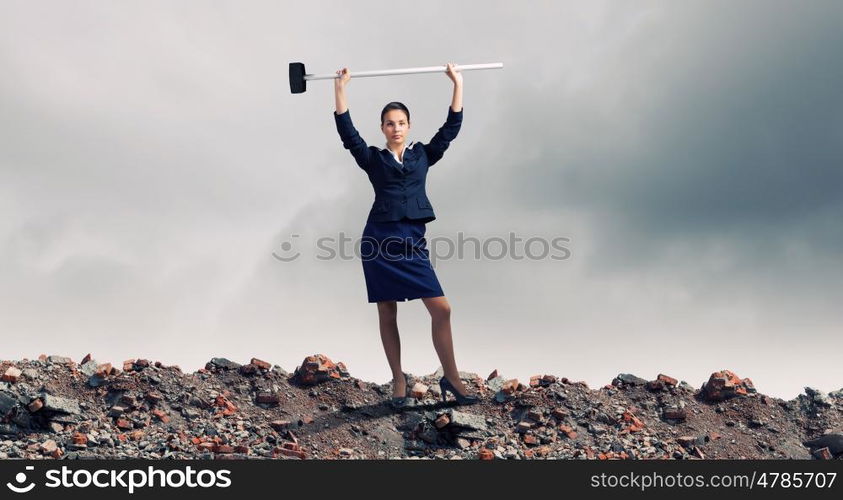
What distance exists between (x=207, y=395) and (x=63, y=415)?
1.36 meters

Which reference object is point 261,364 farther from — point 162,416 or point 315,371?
point 162,416

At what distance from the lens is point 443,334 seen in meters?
8.23

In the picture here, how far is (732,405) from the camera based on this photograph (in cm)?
907

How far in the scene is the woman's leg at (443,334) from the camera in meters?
8.10

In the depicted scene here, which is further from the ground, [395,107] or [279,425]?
[395,107]

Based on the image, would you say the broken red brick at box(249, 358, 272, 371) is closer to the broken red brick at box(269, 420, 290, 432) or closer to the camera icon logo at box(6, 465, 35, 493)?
the broken red brick at box(269, 420, 290, 432)

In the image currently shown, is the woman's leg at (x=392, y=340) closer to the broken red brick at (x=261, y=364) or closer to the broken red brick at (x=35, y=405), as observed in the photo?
the broken red brick at (x=261, y=364)

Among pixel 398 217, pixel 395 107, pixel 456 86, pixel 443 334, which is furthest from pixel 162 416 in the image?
pixel 456 86

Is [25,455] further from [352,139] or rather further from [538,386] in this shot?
[538,386]

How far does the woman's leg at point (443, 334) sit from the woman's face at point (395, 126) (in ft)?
5.05

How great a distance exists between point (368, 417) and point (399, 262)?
5.32 ft

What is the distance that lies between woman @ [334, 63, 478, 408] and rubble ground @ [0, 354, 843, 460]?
3.02 ft

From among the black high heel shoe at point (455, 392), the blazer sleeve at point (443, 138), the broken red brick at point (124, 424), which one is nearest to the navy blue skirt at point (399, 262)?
the blazer sleeve at point (443, 138)

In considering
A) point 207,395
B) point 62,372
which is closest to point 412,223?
point 207,395
